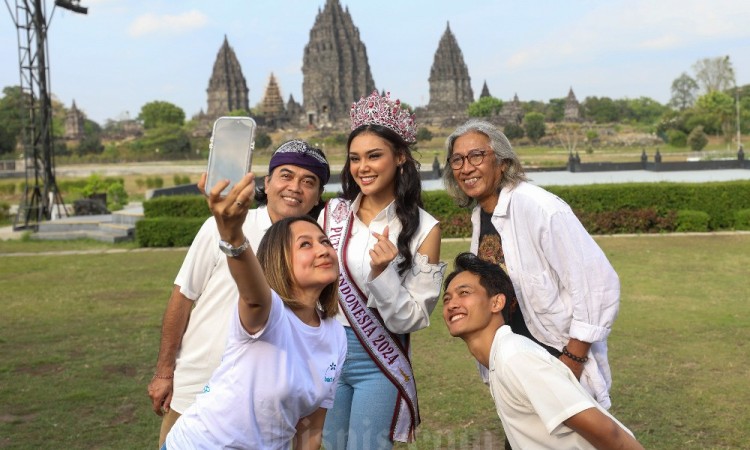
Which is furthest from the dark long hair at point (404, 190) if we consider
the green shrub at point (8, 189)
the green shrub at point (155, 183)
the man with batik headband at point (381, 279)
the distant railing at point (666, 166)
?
the green shrub at point (8, 189)

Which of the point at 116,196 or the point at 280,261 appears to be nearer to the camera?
the point at 280,261

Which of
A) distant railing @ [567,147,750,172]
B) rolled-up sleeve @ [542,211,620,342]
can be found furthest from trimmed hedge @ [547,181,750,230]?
distant railing @ [567,147,750,172]

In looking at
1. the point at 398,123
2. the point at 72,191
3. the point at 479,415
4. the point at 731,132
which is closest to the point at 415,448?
the point at 479,415

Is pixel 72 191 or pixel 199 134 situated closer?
pixel 72 191

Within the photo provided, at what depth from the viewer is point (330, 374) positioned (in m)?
1.99

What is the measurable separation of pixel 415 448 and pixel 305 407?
2.26 metres

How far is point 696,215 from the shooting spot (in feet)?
42.2

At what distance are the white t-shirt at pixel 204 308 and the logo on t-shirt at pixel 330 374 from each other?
1.77 feet

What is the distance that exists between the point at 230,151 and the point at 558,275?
1.22 meters

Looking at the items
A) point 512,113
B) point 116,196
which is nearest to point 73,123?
point 512,113

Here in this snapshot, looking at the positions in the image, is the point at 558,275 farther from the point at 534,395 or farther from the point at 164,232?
the point at 164,232

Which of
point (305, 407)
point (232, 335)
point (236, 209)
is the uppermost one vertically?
point (236, 209)

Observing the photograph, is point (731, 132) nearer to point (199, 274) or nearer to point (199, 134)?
point (199, 134)

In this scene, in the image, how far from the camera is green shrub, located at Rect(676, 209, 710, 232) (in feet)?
42.2
